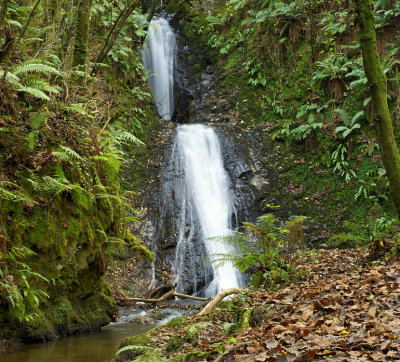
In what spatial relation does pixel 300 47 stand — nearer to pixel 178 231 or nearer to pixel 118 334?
pixel 178 231

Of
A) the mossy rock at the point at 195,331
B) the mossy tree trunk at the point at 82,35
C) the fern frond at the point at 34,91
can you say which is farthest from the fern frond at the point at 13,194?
the mossy tree trunk at the point at 82,35

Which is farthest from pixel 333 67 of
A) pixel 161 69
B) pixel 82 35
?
pixel 82 35

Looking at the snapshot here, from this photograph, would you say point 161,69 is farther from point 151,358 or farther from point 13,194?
point 151,358

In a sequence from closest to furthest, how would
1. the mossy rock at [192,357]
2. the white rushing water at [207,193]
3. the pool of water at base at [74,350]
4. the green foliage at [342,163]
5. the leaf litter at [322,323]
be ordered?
the leaf litter at [322,323] → the mossy rock at [192,357] → the pool of water at base at [74,350] → the white rushing water at [207,193] → the green foliage at [342,163]

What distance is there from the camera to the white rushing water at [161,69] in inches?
748

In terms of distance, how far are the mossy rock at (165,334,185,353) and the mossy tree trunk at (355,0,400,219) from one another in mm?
3130

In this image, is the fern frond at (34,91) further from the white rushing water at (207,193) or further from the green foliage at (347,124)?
the green foliage at (347,124)

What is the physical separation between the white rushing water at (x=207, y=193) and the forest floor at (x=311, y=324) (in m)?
5.29

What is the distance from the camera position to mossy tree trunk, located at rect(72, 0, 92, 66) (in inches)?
332

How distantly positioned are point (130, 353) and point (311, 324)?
7.30 ft

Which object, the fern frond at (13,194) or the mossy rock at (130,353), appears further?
the fern frond at (13,194)

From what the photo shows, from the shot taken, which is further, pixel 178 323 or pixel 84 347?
pixel 84 347

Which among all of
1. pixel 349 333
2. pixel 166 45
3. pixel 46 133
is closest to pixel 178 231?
pixel 46 133

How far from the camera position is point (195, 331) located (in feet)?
14.1
